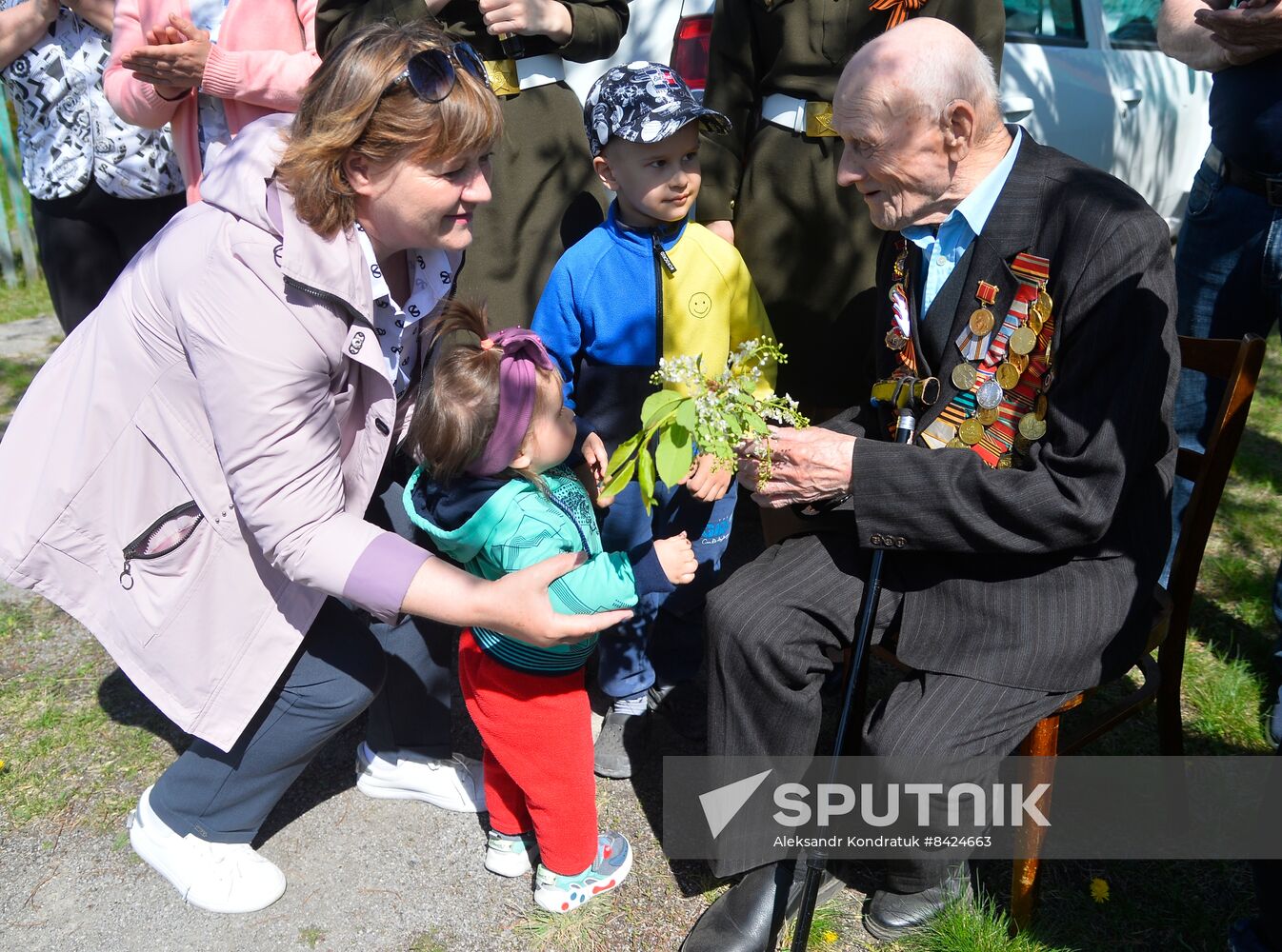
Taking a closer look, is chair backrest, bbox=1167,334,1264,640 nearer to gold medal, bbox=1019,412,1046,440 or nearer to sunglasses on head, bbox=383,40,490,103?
gold medal, bbox=1019,412,1046,440

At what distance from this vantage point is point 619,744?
3.20 metres

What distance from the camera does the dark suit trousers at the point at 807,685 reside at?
7.67 ft

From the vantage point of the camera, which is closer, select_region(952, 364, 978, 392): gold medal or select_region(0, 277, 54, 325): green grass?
select_region(952, 364, 978, 392): gold medal

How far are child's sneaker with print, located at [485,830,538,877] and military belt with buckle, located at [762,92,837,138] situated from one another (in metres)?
2.08

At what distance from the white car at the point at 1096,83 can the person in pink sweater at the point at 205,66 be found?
1.35 metres

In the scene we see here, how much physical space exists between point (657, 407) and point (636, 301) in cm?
92

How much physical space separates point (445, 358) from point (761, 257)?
1.33m

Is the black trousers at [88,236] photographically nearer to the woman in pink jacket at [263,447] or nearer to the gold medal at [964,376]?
the woman in pink jacket at [263,447]

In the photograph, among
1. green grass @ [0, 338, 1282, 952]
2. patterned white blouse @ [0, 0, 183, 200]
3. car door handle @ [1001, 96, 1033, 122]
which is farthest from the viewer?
car door handle @ [1001, 96, 1033, 122]

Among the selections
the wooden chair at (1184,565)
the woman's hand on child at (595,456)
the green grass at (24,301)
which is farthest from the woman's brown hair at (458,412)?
the green grass at (24,301)

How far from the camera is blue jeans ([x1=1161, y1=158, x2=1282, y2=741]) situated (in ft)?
10.2

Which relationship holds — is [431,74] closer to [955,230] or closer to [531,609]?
[531,609]

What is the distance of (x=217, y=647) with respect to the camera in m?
2.48

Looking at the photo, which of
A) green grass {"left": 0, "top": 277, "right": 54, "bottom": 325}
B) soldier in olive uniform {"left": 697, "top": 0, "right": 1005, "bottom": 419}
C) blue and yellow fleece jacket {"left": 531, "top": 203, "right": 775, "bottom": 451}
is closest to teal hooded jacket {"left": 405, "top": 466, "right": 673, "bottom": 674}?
blue and yellow fleece jacket {"left": 531, "top": 203, "right": 775, "bottom": 451}
